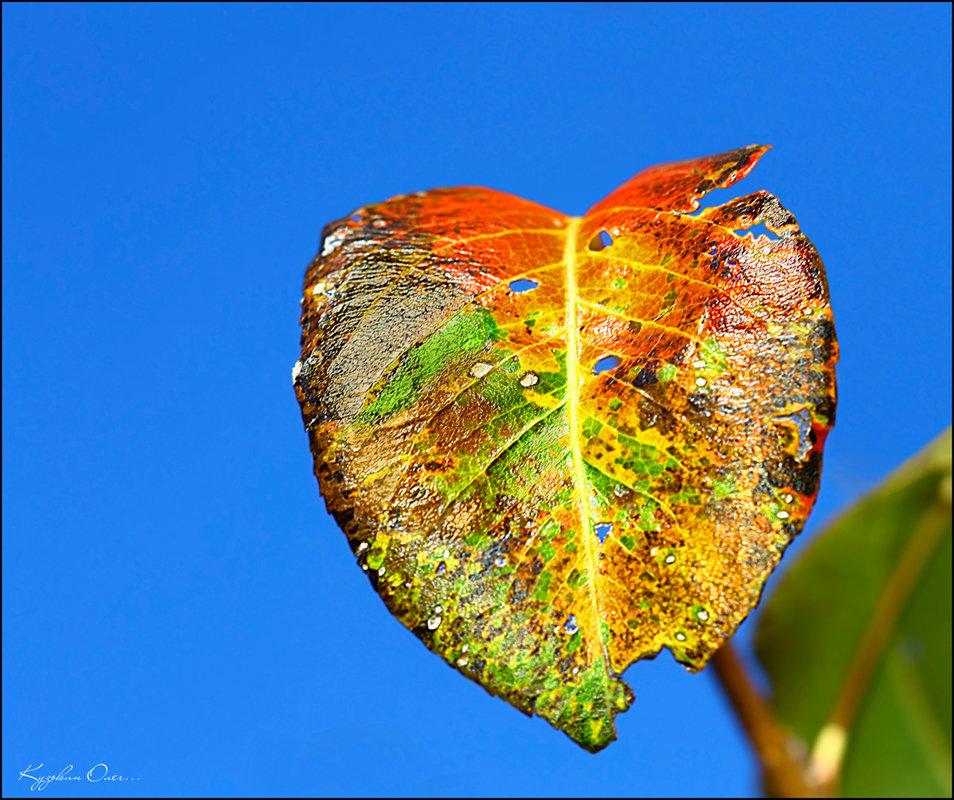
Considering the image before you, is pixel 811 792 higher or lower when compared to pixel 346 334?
lower

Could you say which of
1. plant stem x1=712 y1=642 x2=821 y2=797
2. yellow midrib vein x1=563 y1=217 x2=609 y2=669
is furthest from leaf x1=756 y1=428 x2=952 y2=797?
yellow midrib vein x1=563 y1=217 x2=609 y2=669

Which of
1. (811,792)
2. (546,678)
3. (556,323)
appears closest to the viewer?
(546,678)

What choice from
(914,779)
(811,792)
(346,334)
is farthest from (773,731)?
(346,334)

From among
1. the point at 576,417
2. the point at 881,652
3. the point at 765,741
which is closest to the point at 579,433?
the point at 576,417

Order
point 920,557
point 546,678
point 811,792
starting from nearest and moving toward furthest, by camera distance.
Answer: point 546,678
point 811,792
point 920,557

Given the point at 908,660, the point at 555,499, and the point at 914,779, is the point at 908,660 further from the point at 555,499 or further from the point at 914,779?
the point at 555,499

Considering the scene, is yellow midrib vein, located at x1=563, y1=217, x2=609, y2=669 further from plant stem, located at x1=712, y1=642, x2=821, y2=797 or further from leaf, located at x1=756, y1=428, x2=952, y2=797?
leaf, located at x1=756, y1=428, x2=952, y2=797

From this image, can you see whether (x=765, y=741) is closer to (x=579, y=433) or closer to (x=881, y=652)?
(x=881, y=652)

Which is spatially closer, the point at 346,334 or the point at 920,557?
the point at 346,334
